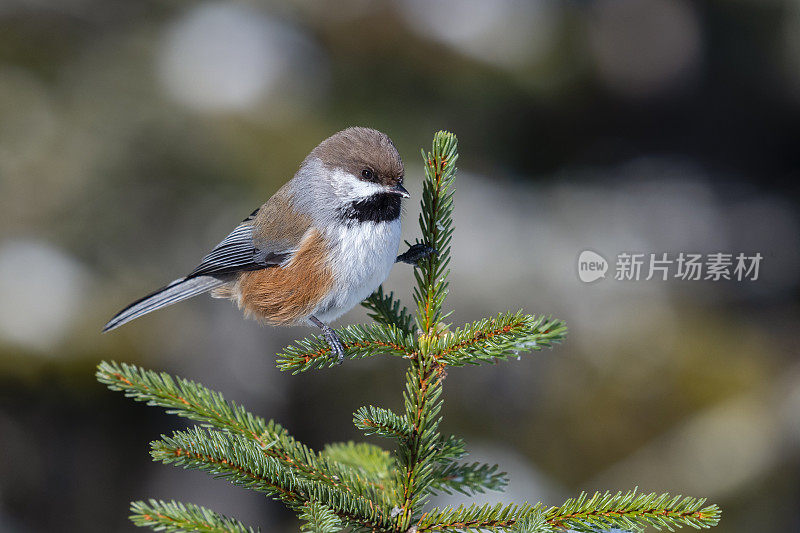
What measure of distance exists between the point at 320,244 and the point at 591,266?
121 inches

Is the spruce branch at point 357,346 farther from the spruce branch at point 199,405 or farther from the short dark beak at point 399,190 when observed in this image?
the short dark beak at point 399,190

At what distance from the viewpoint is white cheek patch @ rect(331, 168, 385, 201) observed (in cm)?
199

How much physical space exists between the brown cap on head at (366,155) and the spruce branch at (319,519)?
101 centimetres

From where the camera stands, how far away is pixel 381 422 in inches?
51.9

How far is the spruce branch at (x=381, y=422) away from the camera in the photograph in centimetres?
131

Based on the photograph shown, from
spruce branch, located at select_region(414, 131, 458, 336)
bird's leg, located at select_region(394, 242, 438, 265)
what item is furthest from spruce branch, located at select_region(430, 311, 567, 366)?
bird's leg, located at select_region(394, 242, 438, 265)

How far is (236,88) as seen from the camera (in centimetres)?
504

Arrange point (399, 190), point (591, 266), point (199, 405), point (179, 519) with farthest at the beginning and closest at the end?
point (591, 266), point (399, 190), point (199, 405), point (179, 519)

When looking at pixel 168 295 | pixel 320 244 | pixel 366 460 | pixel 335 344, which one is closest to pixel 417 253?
pixel 335 344

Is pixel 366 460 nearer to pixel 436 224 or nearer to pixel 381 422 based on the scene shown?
pixel 381 422

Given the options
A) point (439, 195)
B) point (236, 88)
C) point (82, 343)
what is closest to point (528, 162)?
point (236, 88)

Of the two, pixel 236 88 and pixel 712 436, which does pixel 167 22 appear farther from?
pixel 712 436

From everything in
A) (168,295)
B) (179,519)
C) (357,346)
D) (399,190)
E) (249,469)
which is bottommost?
(179,519)

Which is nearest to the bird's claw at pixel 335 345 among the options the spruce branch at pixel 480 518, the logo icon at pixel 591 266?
the spruce branch at pixel 480 518
